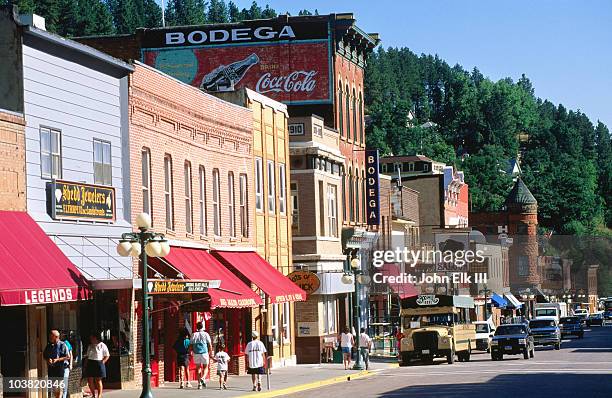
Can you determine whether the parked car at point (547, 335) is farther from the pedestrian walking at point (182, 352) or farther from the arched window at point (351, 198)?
the pedestrian walking at point (182, 352)

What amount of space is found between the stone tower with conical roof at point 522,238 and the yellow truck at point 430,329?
86.1 m

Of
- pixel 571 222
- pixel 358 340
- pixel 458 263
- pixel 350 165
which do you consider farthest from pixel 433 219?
pixel 571 222

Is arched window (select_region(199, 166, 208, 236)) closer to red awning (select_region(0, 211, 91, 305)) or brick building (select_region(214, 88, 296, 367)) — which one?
brick building (select_region(214, 88, 296, 367))

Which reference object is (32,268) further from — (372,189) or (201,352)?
(372,189)

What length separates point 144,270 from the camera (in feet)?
97.0

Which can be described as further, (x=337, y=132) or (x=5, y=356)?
(x=337, y=132)

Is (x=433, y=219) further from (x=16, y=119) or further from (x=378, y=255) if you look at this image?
(x=16, y=119)

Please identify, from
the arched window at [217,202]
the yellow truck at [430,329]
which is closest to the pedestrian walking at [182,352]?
the arched window at [217,202]

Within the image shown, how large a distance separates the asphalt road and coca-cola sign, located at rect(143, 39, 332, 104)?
51.1 ft

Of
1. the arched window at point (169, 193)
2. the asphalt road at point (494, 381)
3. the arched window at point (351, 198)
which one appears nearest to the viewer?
the asphalt road at point (494, 381)

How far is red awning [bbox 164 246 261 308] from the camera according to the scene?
129 ft

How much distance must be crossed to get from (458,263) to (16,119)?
81797mm

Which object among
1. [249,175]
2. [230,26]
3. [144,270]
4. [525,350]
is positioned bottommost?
[525,350]

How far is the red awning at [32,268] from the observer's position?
2788cm
